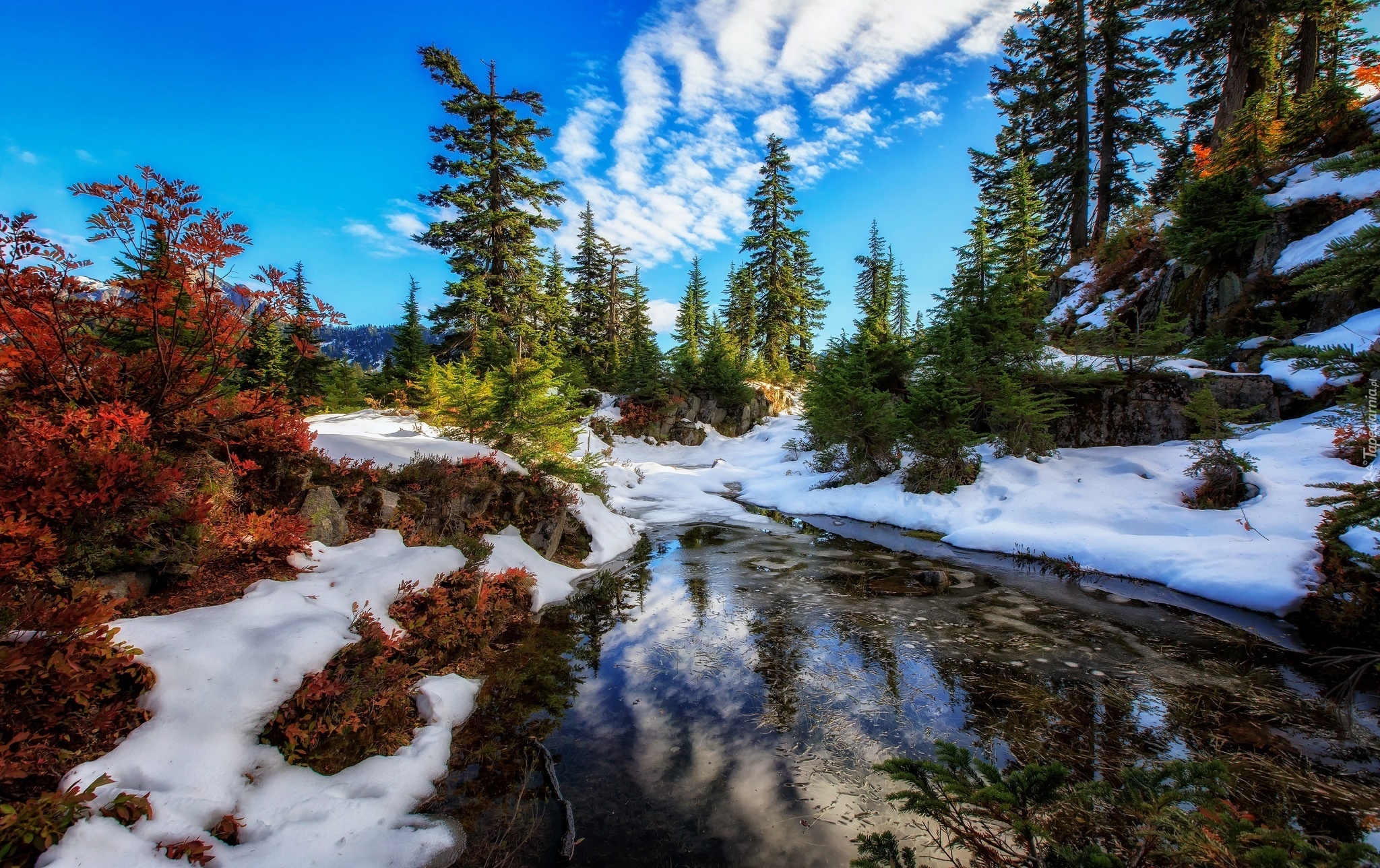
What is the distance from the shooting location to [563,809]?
12.8ft

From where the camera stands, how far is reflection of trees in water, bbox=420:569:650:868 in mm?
3770

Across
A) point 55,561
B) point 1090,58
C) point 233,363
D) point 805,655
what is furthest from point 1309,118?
point 55,561

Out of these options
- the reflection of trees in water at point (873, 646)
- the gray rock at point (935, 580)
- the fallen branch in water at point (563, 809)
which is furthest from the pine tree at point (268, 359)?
the gray rock at point (935, 580)

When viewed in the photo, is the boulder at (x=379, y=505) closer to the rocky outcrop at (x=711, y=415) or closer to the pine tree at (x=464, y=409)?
the pine tree at (x=464, y=409)

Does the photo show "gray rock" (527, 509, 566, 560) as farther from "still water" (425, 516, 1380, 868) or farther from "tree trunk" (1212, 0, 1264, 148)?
"tree trunk" (1212, 0, 1264, 148)

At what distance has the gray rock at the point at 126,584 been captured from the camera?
4.19 meters

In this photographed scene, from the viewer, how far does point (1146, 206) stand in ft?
64.0

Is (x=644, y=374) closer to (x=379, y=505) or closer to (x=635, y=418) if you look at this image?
(x=635, y=418)

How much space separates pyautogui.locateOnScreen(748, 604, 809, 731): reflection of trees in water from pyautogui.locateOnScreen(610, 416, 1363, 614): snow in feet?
21.1

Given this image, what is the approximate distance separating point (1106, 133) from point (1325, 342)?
1773 cm

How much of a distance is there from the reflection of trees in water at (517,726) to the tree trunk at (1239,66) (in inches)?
970

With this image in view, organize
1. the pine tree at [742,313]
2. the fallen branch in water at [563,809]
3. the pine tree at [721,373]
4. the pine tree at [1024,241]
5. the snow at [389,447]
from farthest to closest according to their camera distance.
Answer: the pine tree at [742,313] → the pine tree at [721,373] → the pine tree at [1024,241] → the snow at [389,447] → the fallen branch in water at [563,809]

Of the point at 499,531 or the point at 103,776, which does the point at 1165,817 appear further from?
the point at 499,531

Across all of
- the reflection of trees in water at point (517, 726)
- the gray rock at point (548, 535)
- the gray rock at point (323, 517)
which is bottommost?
the reflection of trees in water at point (517, 726)
